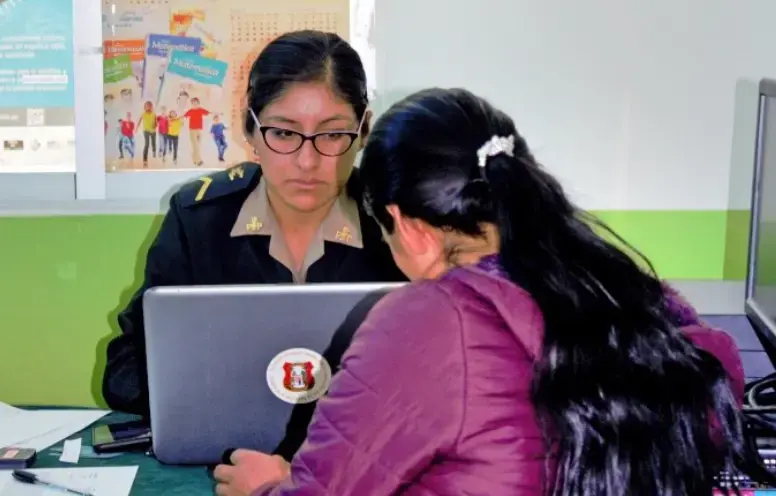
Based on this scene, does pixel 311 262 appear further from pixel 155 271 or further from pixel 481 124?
pixel 481 124

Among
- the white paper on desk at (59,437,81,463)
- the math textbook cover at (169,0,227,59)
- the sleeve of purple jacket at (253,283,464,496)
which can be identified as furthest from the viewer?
the math textbook cover at (169,0,227,59)

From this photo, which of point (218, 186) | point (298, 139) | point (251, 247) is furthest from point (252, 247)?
point (298, 139)

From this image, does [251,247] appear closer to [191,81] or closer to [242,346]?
[242,346]

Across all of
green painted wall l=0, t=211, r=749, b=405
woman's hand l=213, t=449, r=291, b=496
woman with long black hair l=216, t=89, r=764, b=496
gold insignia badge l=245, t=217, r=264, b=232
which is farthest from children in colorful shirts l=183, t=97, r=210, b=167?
woman with long black hair l=216, t=89, r=764, b=496

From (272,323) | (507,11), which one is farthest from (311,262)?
(507,11)

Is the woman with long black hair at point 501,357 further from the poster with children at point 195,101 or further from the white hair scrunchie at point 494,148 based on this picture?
the poster with children at point 195,101

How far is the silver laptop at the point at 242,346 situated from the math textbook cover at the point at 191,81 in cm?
110

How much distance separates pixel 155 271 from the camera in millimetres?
1655

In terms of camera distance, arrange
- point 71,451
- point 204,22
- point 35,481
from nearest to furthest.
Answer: point 35,481
point 71,451
point 204,22

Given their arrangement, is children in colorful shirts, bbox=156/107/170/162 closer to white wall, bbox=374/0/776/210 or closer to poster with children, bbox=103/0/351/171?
poster with children, bbox=103/0/351/171

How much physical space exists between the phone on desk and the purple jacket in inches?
24.1

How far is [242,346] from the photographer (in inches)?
47.0

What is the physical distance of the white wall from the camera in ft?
7.17

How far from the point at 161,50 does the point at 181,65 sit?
6 cm
